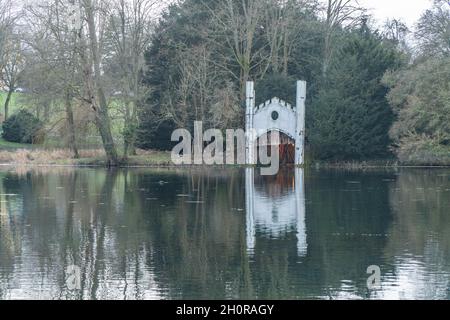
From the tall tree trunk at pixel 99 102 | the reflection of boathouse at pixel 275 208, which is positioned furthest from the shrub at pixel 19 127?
the reflection of boathouse at pixel 275 208

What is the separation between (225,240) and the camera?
1681 cm

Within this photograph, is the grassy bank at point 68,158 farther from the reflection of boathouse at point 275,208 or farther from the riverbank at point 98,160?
the reflection of boathouse at point 275,208

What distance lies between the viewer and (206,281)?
41.4 feet

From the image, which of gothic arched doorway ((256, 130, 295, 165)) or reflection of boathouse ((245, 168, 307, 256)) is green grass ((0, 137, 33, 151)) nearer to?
gothic arched doorway ((256, 130, 295, 165))

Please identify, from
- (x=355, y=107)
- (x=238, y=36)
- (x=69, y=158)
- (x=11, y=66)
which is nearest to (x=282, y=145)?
(x=355, y=107)

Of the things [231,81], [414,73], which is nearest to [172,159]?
[231,81]

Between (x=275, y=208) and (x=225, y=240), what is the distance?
6.03m

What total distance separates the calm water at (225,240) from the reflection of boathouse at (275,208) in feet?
0.12

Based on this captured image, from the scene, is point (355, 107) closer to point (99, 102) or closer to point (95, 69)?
point (99, 102)

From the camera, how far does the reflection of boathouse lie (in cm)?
1767

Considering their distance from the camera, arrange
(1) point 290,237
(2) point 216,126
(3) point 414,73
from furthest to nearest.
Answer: (2) point 216,126 → (3) point 414,73 → (1) point 290,237

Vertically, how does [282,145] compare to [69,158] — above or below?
above
